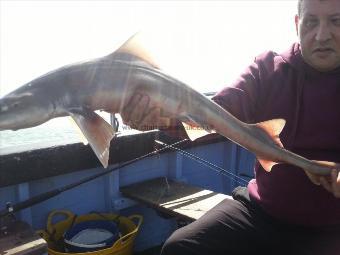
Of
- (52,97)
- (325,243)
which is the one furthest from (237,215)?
(52,97)

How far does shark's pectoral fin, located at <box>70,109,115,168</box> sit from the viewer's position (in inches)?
77.6

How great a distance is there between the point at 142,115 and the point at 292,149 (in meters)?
1.16

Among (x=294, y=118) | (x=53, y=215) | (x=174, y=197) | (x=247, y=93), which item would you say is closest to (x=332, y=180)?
(x=294, y=118)

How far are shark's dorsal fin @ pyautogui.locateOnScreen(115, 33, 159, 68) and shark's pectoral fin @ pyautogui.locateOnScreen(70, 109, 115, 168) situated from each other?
37 centimetres

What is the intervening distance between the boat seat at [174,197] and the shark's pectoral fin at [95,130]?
5.14 ft

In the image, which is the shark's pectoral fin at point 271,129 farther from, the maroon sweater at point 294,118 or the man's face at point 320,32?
the man's face at point 320,32

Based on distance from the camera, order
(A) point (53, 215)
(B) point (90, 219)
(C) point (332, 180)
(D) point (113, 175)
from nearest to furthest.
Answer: (C) point (332, 180) < (A) point (53, 215) < (B) point (90, 219) < (D) point (113, 175)

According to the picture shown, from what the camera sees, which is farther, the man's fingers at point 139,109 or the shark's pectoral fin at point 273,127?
the shark's pectoral fin at point 273,127

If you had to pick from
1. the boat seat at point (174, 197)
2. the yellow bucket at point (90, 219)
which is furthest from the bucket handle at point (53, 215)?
the boat seat at point (174, 197)

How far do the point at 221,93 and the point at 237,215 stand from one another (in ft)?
2.80

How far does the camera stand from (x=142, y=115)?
92.7 inches

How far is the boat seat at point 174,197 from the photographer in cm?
356

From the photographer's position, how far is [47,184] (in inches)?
145

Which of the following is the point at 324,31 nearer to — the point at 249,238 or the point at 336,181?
the point at 336,181
